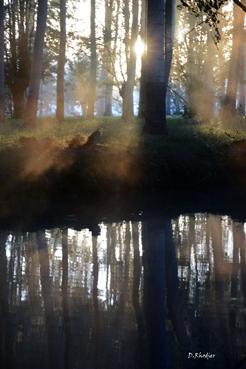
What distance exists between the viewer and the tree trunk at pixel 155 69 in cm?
1648

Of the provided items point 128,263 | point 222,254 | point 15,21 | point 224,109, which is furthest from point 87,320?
point 15,21

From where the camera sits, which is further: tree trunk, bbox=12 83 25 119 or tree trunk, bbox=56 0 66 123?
tree trunk, bbox=12 83 25 119

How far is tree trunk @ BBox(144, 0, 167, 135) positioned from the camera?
16.5 meters

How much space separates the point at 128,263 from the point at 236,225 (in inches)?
143

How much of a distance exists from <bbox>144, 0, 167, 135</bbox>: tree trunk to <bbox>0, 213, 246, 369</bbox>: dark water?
736 centimetres

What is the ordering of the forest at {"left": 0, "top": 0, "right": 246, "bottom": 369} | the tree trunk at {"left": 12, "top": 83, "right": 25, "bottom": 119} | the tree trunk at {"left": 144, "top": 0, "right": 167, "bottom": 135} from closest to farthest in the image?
the forest at {"left": 0, "top": 0, "right": 246, "bottom": 369} → the tree trunk at {"left": 144, "top": 0, "right": 167, "bottom": 135} → the tree trunk at {"left": 12, "top": 83, "right": 25, "bottom": 119}

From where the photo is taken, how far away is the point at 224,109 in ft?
81.8

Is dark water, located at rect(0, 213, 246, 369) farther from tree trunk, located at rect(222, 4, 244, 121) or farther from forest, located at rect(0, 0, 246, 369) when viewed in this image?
tree trunk, located at rect(222, 4, 244, 121)

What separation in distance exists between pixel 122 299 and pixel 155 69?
11071 millimetres

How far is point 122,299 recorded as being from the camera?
667 centimetres
